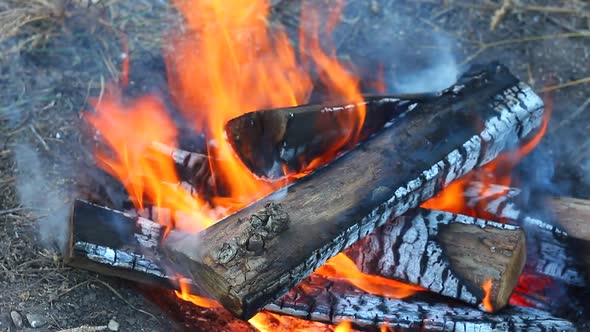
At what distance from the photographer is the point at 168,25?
156 inches

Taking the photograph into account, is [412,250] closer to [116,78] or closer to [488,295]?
[488,295]

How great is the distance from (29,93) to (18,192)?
2.37ft

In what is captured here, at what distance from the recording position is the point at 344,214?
238 cm

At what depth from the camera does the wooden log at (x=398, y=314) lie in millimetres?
2488

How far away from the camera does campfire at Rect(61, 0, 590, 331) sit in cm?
231

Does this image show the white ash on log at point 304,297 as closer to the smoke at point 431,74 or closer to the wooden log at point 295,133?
the wooden log at point 295,133

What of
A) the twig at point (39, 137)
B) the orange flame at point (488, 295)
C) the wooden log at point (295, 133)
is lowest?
the orange flame at point (488, 295)

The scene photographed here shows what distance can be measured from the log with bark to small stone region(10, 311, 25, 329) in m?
0.27

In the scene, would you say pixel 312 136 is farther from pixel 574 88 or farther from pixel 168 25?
pixel 574 88

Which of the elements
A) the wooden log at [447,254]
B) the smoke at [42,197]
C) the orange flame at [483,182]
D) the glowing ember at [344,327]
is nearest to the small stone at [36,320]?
the smoke at [42,197]

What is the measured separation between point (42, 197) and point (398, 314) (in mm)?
1598

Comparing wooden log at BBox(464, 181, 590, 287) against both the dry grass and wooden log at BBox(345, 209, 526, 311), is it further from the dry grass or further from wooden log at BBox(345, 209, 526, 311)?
the dry grass

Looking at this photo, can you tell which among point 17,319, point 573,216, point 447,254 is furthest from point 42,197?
point 573,216

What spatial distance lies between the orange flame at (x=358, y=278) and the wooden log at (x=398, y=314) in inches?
4.1
